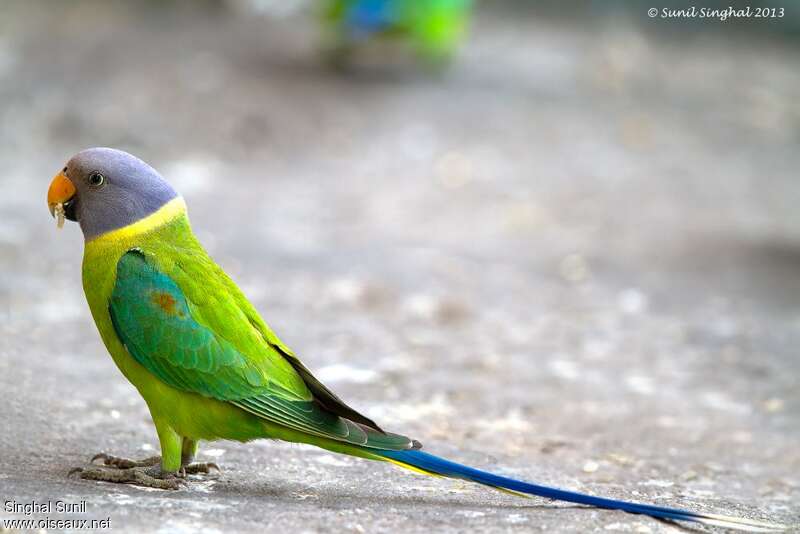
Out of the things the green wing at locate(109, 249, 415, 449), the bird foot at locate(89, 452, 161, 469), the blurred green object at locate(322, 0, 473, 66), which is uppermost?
the blurred green object at locate(322, 0, 473, 66)

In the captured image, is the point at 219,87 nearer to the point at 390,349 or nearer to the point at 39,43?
the point at 39,43

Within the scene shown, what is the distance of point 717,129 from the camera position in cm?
867

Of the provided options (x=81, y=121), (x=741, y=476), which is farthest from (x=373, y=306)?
(x=81, y=121)

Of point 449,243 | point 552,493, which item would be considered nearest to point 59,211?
point 552,493

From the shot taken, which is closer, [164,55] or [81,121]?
[81,121]

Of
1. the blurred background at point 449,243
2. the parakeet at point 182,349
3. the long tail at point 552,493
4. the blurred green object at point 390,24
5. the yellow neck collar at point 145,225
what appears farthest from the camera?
the blurred green object at point 390,24

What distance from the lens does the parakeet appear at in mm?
2678

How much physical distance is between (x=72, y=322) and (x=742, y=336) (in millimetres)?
3241

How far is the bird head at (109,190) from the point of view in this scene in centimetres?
280

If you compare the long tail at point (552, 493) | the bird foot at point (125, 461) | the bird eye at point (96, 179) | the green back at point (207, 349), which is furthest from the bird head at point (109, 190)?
the long tail at point (552, 493)

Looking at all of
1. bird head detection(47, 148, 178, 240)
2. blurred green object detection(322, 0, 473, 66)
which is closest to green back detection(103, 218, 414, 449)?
bird head detection(47, 148, 178, 240)

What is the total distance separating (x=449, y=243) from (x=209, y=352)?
3713 millimetres

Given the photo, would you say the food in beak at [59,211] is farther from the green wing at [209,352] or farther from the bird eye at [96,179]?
the green wing at [209,352]

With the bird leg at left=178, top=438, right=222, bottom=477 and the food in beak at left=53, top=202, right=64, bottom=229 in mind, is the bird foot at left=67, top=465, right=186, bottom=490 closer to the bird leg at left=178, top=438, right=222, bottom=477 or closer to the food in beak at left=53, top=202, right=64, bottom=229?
the bird leg at left=178, top=438, right=222, bottom=477
